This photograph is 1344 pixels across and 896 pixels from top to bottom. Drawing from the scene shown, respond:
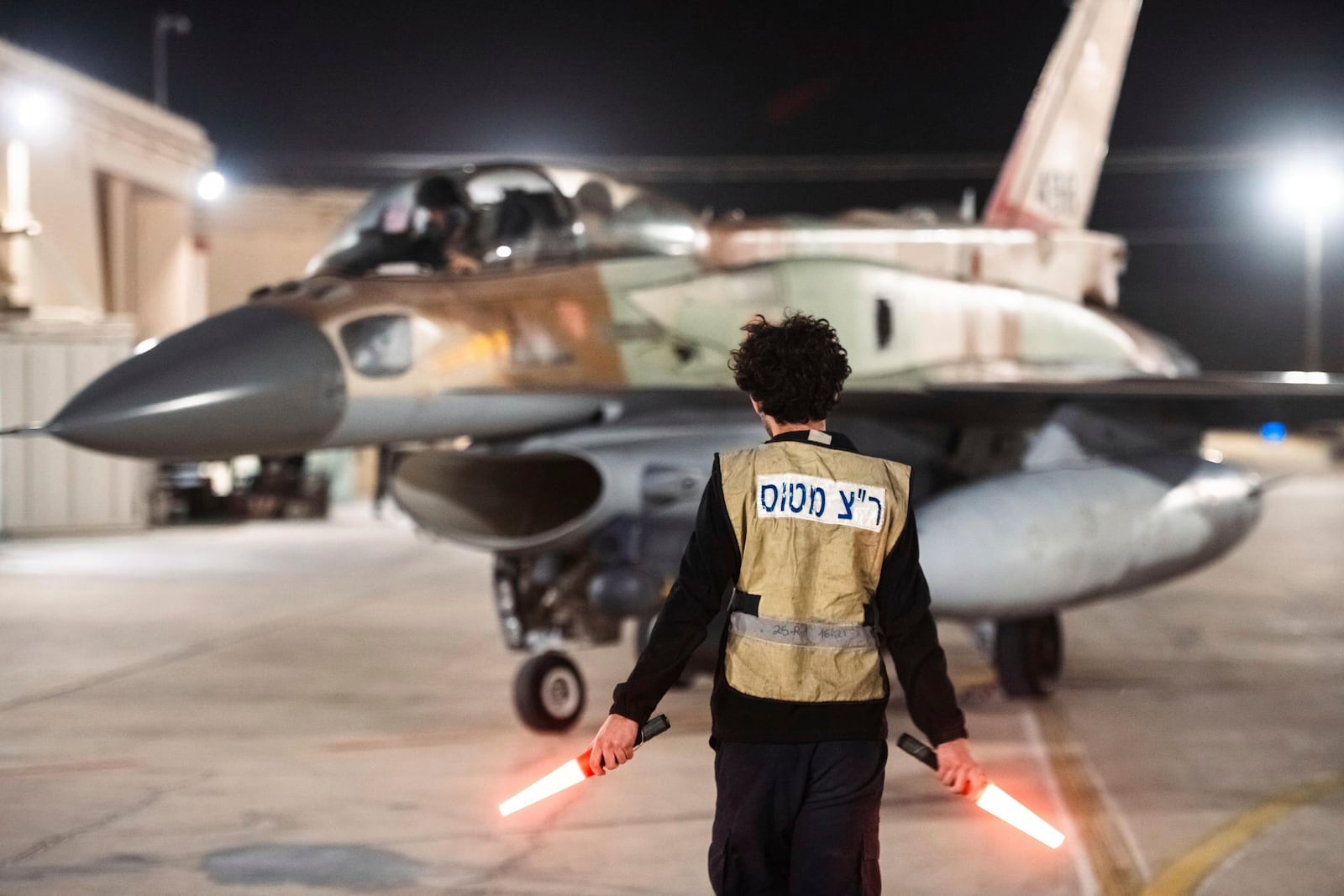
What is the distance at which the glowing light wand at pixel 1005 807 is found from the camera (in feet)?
10.8

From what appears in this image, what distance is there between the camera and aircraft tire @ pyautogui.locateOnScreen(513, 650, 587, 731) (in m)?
8.29

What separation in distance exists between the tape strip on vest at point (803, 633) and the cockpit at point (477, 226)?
4.79 metres

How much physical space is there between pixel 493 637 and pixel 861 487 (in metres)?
9.34

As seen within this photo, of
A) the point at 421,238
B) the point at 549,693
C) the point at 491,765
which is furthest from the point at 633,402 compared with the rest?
the point at 491,765

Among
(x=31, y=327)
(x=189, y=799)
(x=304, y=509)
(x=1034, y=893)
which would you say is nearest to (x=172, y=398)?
(x=189, y=799)

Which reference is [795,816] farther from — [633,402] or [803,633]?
[633,402]

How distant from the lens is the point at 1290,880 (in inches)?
217

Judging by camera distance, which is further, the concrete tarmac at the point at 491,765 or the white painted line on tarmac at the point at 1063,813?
the concrete tarmac at the point at 491,765

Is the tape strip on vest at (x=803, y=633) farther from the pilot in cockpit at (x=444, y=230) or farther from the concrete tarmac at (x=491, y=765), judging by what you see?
the pilot in cockpit at (x=444, y=230)

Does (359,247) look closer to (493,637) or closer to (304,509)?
(493,637)

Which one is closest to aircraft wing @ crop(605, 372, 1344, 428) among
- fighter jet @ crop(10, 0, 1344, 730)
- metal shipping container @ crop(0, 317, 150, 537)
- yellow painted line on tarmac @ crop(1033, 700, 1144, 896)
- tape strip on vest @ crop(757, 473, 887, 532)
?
fighter jet @ crop(10, 0, 1344, 730)

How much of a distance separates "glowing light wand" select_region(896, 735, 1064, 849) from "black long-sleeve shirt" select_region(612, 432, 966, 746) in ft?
0.22

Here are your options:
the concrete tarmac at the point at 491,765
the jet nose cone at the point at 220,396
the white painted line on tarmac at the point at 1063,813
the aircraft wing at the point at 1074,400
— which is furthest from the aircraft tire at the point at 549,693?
the white painted line on tarmac at the point at 1063,813

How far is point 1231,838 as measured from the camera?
20.1 ft
